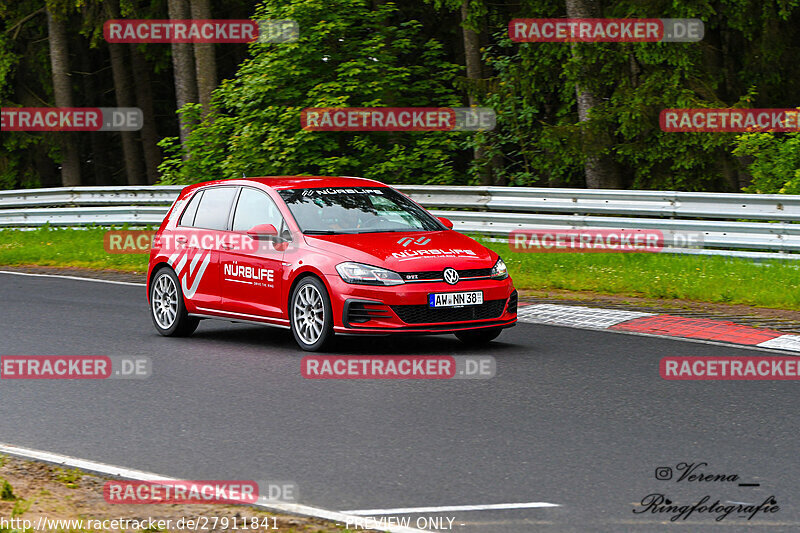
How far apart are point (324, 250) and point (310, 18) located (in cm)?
1124

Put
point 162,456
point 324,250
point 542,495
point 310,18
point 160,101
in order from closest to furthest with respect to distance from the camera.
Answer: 1. point 542,495
2. point 162,456
3. point 324,250
4. point 310,18
5. point 160,101

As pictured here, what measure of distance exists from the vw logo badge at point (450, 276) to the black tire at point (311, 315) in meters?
1.08

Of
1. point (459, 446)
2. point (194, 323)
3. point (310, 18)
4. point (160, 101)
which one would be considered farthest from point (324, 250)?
point (160, 101)

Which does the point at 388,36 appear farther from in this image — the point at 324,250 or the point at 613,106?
the point at 324,250

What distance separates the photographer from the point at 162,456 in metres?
7.37

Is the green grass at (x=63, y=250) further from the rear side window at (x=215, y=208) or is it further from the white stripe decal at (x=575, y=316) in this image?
the white stripe decal at (x=575, y=316)

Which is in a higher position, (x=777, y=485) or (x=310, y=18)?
(x=310, y=18)

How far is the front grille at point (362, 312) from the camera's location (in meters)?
10.4
